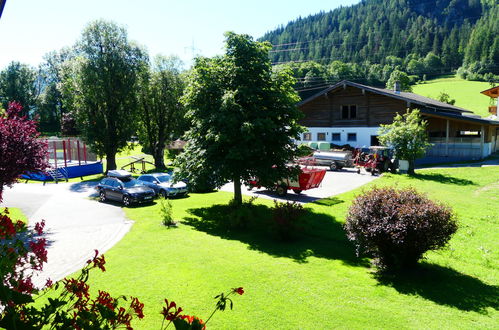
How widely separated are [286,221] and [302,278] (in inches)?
159

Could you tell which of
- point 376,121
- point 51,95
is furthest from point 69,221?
point 51,95

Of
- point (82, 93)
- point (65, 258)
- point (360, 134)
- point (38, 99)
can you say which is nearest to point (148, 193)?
point (65, 258)

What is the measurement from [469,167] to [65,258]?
1227 inches

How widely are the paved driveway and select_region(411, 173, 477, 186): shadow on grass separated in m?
3.36

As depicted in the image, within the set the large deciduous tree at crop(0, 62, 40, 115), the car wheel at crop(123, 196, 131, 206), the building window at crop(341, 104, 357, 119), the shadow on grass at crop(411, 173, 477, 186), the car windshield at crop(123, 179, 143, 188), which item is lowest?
the car wheel at crop(123, 196, 131, 206)

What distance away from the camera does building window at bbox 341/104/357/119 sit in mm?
40597

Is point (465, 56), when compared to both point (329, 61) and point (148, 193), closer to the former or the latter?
point (329, 61)

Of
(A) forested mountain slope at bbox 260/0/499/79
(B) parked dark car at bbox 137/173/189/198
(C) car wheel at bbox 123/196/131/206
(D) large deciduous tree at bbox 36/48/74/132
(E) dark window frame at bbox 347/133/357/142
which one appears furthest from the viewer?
(A) forested mountain slope at bbox 260/0/499/79

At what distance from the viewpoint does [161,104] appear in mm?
39719

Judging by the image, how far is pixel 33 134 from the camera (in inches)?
566

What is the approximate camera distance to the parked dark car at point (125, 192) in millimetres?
Result: 21494

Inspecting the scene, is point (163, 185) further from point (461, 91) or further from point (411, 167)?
point (461, 91)

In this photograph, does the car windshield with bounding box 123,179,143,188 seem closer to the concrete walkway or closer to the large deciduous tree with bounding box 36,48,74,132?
the concrete walkway

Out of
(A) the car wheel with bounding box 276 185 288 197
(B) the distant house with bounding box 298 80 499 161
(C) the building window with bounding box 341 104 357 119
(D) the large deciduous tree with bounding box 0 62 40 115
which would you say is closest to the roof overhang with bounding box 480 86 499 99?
(B) the distant house with bounding box 298 80 499 161
